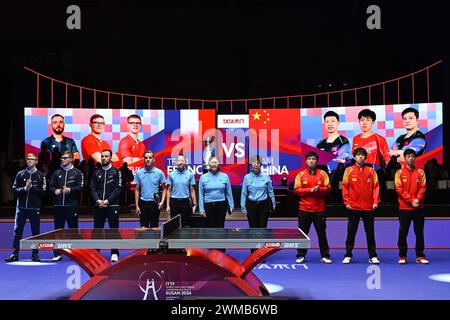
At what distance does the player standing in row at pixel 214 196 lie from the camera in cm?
735

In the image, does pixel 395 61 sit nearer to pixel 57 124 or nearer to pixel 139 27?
pixel 139 27

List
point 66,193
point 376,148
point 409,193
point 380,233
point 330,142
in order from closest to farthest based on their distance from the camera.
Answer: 1. point 409,193
2. point 66,193
3. point 380,233
4. point 376,148
5. point 330,142

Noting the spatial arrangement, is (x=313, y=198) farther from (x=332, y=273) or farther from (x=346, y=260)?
(x=332, y=273)

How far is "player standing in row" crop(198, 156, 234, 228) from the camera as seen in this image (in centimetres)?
735

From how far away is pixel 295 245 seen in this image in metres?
3.88

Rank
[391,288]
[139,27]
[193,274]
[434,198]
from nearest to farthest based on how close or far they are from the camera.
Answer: [193,274] < [391,288] < [434,198] < [139,27]

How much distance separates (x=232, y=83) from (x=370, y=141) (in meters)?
3.01

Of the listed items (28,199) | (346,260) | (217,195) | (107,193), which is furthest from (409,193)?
(28,199)

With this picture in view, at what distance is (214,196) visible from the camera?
24.1 ft

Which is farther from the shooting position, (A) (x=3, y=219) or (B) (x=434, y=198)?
(B) (x=434, y=198)

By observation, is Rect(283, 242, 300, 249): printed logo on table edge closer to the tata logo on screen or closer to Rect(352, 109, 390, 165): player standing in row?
Rect(352, 109, 390, 165): player standing in row

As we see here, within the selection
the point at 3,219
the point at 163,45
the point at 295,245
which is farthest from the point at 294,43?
the point at 295,245
